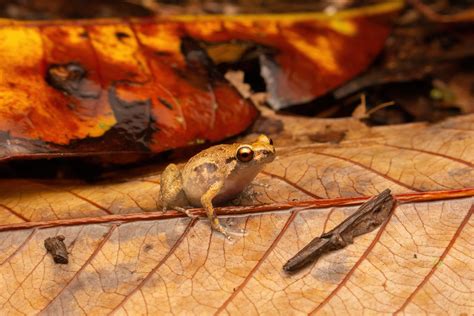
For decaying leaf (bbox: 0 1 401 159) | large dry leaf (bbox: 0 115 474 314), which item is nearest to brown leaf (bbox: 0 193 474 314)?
large dry leaf (bbox: 0 115 474 314)

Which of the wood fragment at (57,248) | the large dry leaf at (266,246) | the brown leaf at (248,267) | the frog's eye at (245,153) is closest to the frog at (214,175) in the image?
the frog's eye at (245,153)

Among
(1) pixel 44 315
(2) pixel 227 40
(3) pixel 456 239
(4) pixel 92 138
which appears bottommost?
(1) pixel 44 315

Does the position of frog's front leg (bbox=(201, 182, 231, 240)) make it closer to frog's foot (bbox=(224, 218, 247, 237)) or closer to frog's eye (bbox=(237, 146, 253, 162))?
frog's foot (bbox=(224, 218, 247, 237))

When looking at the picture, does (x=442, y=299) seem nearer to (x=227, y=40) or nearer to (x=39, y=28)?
(x=227, y=40)

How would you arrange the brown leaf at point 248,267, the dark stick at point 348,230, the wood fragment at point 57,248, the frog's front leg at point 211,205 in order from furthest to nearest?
the frog's front leg at point 211,205
the wood fragment at point 57,248
the dark stick at point 348,230
the brown leaf at point 248,267

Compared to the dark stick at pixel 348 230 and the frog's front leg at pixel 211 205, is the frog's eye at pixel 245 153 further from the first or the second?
the dark stick at pixel 348 230

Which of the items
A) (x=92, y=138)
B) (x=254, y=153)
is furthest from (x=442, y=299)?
(x=92, y=138)
